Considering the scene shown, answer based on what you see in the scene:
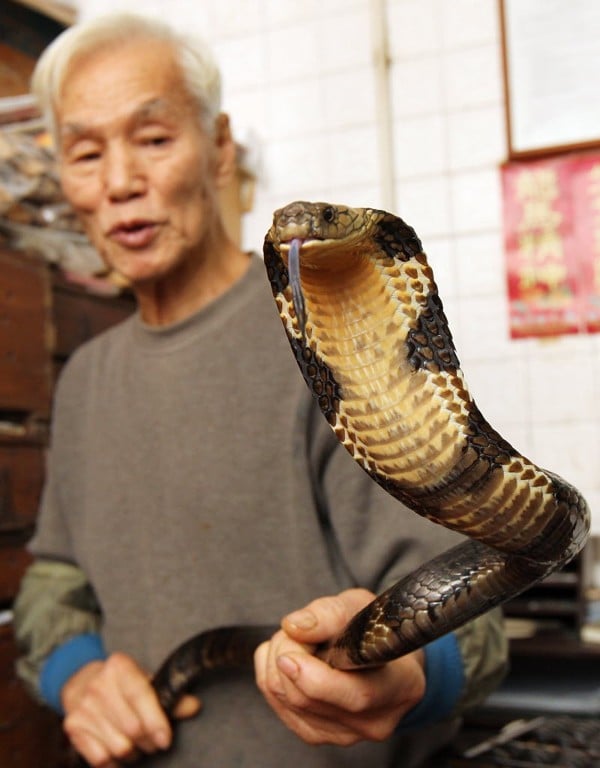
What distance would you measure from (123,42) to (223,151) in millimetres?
181

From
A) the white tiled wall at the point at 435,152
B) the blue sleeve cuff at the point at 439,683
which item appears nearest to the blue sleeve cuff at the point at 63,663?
the blue sleeve cuff at the point at 439,683

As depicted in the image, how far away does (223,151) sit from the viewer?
1073mm

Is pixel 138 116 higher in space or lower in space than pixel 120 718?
higher

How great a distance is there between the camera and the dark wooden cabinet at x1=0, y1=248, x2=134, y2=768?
4.85ft

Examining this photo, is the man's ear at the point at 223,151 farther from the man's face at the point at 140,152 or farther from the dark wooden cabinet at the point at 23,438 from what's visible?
the dark wooden cabinet at the point at 23,438

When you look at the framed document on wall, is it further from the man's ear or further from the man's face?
the man's face

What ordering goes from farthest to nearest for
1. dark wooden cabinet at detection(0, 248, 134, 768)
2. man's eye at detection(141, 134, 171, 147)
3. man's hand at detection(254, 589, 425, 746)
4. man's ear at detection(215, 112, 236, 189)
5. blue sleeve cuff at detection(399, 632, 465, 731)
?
dark wooden cabinet at detection(0, 248, 134, 768) → man's ear at detection(215, 112, 236, 189) → man's eye at detection(141, 134, 171, 147) → blue sleeve cuff at detection(399, 632, 465, 731) → man's hand at detection(254, 589, 425, 746)

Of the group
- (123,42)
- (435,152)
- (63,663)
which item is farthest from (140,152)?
(435,152)

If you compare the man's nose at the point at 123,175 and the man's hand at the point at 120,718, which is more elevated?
the man's nose at the point at 123,175

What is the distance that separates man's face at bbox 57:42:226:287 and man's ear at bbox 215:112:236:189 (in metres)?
0.08

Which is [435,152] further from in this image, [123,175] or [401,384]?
[401,384]

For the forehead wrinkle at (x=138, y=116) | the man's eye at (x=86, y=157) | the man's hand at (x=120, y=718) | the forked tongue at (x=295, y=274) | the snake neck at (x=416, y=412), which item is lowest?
the man's hand at (x=120, y=718)

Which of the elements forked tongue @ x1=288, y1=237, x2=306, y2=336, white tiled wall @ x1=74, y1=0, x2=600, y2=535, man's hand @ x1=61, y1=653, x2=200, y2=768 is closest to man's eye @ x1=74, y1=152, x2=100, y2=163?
man's hand @ x1=61, y1=653, x2=200, y2=768

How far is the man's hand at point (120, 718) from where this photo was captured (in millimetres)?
876
